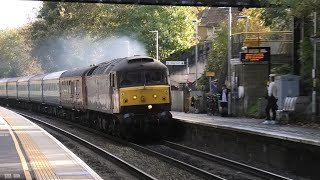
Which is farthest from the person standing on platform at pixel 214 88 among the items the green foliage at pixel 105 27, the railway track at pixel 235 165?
the green foliage at pixel 105 27

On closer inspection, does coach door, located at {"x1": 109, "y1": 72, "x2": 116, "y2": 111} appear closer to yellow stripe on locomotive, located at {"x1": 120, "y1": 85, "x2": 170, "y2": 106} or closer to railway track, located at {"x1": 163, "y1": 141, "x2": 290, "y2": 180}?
yellow stripe on locomotive, located at {"x1": 120, "y1": 85, "x2": 170, "y2": 106}

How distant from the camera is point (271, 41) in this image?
25375mm

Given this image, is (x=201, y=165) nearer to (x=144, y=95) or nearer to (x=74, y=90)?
(x=144, y=95)

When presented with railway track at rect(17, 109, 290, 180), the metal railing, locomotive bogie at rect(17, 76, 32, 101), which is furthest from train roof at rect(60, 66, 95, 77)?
locomotive bogie at rect(17, 76, 32, 101)

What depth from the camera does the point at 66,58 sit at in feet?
196

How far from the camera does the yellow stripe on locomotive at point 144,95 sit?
18.9 meters

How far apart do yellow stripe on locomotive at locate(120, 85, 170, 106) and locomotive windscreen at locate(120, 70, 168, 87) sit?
8.3 inches

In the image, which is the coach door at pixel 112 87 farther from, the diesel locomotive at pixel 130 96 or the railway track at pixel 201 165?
the railway track at pixel 201 165

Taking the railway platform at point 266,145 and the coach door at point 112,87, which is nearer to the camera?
the railway platform at point 266,145

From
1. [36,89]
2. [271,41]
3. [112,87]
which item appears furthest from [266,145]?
[36,89]

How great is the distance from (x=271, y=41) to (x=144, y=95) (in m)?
9.02

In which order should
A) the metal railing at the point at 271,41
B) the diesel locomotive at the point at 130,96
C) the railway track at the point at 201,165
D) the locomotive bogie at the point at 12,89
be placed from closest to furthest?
the railway track at the point at 201,165 → the diesel locomotive at the point at 130,96 → the metal railing at the point at 271,41 → the locomotive bogie at the point at 12,89

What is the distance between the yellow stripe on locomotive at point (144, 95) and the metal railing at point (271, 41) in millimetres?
6835

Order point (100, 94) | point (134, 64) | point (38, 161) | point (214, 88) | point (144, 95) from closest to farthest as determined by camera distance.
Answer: point (38, 161)
point (144, 95)
point (134, 64)
point (100, 94)
point (214, 88)
